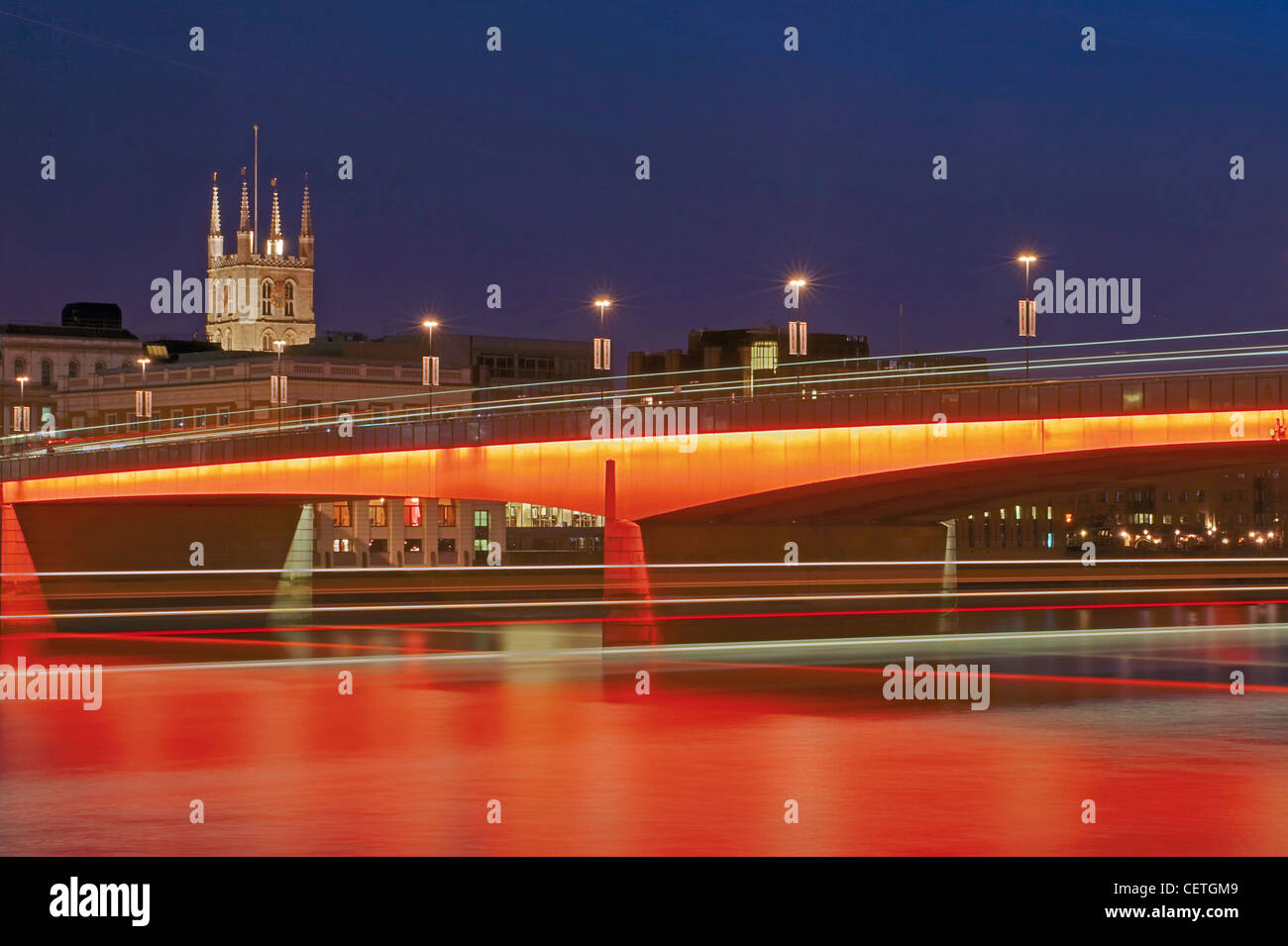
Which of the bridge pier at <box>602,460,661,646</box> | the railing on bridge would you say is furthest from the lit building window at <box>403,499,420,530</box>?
the bridge pier at <box>602,460,661,646</box>

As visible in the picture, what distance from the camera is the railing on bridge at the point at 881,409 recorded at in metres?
42.8

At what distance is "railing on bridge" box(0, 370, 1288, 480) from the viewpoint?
4281 centimetres

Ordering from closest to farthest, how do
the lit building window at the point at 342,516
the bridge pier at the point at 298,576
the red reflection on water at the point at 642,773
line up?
the red reflection on water at the point at 642,773 → the bridge pier at the point at 298,576 → the lit building window at the point at 342,516

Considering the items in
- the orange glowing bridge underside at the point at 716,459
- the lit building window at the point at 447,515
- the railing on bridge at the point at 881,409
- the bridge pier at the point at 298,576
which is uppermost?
the railing on bridge at the point at 881,409

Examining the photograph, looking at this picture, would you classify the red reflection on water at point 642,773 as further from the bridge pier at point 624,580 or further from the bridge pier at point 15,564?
the bridge pier at point 15,564

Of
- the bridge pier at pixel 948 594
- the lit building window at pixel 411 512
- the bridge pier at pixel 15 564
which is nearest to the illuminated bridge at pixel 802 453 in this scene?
the bridge pier at pixel 948 594

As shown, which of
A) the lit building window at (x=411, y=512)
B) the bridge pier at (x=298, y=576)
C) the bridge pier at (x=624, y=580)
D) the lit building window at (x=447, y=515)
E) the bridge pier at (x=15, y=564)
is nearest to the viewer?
the bridge pier at (x=624, y=580)

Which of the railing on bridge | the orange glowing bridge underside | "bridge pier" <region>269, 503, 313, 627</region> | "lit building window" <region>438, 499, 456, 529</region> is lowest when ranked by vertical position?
"bridge pier" <region>269, 503, 313, 627</region>

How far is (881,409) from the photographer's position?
1861 inches

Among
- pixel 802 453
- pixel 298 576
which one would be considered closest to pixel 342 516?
pixel 298 576

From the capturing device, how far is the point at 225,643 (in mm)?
39438

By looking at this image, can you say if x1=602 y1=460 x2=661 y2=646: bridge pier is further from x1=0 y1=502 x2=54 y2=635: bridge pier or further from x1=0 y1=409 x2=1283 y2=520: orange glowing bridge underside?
x1=0 y1=502 x2=54 y2=635: bridge pier
